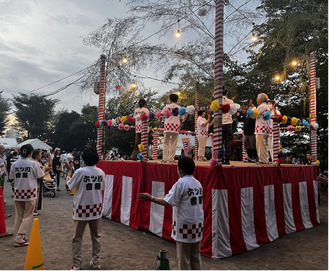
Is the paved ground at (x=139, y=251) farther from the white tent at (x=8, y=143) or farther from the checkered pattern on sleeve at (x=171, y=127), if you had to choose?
the white tent at (x=8, y=143)

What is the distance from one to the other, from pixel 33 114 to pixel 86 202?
167ft

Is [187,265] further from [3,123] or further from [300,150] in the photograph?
[3,123]

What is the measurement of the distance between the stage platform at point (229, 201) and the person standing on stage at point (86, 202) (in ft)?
7.30

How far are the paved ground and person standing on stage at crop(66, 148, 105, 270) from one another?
53 cm

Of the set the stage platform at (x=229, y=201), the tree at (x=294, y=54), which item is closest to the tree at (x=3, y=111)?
the tree at (x=294, y=54)

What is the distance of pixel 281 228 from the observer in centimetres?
707

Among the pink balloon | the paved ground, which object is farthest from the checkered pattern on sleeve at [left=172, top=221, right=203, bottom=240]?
the pink balloon

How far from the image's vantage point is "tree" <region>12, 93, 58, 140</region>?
162ft

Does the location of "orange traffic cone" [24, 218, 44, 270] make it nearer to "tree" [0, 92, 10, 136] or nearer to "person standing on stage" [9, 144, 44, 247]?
"person standing on stage" [9, 144, 44, 247]

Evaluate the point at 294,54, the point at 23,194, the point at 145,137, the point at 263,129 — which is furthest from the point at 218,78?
the point at 294,54

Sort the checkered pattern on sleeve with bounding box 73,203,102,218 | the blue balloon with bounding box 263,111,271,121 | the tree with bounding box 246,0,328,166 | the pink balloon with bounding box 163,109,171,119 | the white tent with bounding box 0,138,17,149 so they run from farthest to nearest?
the white tent with bounding box 0,138,17,149 → the tree with bounding box 246,0,328,166 → the pink balloon with bounding box 163,109,171,119 → the blue balloon with bounding box 263,111,271,121 → the checkered pattern on sleeve with bounding box 73,203,102,218

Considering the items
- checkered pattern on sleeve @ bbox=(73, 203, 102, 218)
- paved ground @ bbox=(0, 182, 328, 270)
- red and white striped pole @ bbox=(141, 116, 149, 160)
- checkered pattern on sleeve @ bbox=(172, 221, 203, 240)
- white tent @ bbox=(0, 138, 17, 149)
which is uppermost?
white tent @ bbox=(0, 138, 17, 149)

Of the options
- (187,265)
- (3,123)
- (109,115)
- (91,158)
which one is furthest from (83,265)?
(3,123)

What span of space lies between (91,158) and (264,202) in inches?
173
